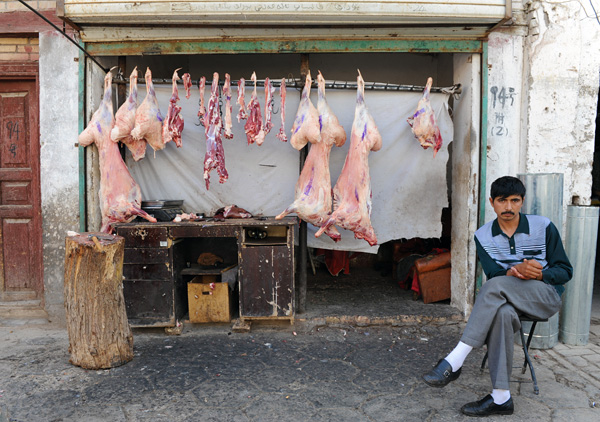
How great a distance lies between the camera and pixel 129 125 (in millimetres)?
4824

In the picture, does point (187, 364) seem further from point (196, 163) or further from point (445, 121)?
point (445, 121)

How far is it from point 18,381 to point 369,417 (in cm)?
293

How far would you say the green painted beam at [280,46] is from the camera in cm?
494

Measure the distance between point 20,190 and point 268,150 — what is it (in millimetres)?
3073

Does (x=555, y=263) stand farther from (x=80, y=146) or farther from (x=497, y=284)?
(x=80, y=146)

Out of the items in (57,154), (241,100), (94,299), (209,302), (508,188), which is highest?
(241,100)

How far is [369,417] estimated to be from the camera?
319 cm

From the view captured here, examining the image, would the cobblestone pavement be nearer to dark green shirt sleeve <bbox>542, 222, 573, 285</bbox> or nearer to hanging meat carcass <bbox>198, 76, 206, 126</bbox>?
dark green shirt sleeve <bbox>542, 222, 573, 285</bbox>

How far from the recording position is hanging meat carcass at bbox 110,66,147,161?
4805 mm

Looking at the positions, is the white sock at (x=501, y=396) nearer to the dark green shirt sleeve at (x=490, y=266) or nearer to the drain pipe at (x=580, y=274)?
the dark green shirt sleeve at (x=490, y=266)

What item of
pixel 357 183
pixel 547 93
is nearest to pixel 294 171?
pixel 357 183

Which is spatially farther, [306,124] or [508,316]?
[306,124]

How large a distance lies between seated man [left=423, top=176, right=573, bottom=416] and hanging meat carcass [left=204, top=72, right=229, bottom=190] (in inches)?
110

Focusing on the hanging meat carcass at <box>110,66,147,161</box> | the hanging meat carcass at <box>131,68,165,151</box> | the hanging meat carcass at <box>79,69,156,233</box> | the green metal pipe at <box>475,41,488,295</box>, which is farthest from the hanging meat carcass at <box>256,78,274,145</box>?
the green metal pipe at <box>475,41,488,295</box>
